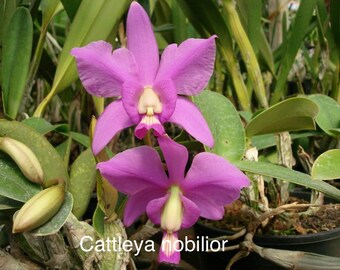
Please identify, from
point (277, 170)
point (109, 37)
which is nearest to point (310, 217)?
point (277, 170)

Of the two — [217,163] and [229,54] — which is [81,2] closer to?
[229,54]

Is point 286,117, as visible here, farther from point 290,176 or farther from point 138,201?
point 138,201

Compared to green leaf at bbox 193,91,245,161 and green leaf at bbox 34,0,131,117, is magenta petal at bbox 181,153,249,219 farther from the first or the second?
green leaf at bbox 34,0,131,117

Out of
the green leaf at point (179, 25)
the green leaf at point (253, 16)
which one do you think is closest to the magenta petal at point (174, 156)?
the green leaf at point (253, 16)

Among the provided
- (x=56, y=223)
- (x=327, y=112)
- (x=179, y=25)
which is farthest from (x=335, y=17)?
(x=56, y=223)

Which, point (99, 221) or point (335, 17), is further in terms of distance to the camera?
point (335, 17)

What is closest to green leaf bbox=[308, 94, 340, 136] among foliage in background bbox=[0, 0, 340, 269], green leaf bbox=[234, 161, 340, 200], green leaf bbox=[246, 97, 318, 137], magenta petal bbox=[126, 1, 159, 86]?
foliage in background bbox=[0, 0, 340, 269]
